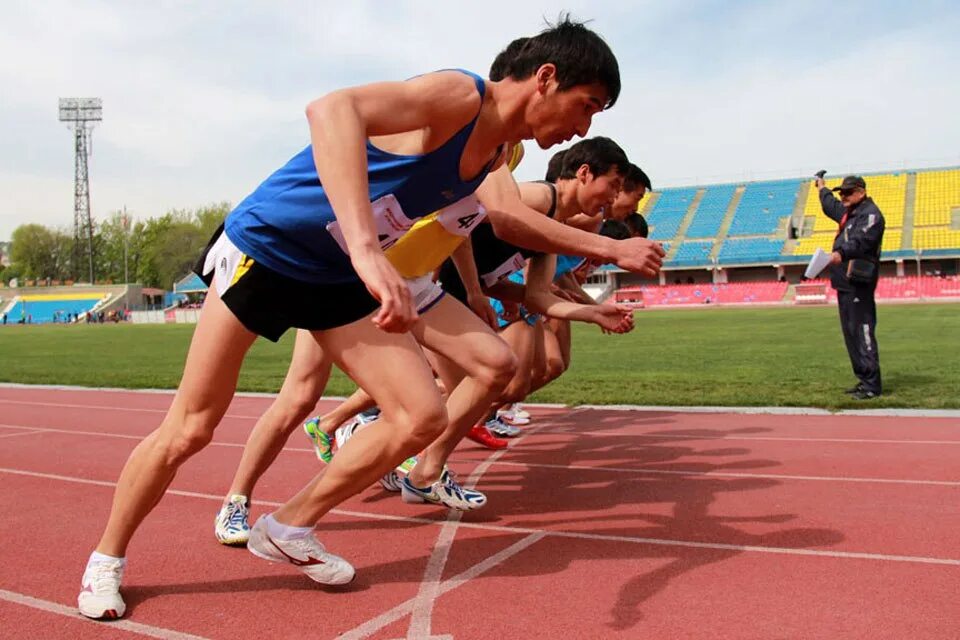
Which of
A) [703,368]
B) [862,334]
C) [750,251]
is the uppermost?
[750,251]

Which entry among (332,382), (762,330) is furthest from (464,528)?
(762,330)

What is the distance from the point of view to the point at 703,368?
11500 mm

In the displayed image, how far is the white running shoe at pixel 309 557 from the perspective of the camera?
115 inches

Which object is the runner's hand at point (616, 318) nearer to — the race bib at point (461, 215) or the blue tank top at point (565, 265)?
the race bib at point (461, 215)

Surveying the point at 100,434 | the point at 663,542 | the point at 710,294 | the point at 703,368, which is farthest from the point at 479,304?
the point at 710,294

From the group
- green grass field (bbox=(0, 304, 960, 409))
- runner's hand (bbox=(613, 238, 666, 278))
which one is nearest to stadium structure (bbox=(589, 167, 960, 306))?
green grass field (bbox=(0, 304, 960, 409))

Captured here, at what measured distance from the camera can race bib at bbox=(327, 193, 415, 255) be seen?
2689 mm

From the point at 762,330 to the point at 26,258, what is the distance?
297 ft

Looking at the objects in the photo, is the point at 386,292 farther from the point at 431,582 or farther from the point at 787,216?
the point at 787,216

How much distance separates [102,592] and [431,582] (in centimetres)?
115

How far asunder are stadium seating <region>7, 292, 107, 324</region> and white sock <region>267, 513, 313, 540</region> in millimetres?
74222

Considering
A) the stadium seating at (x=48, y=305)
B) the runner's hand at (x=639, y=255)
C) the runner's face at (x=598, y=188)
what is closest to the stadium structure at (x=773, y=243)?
the stadium seating at (x=48, y=305)

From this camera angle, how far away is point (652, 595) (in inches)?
114

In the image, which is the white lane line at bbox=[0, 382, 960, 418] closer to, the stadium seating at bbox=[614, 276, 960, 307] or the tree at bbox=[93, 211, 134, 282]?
the stadium seating at bbox=[614, 276, 960, 307]
